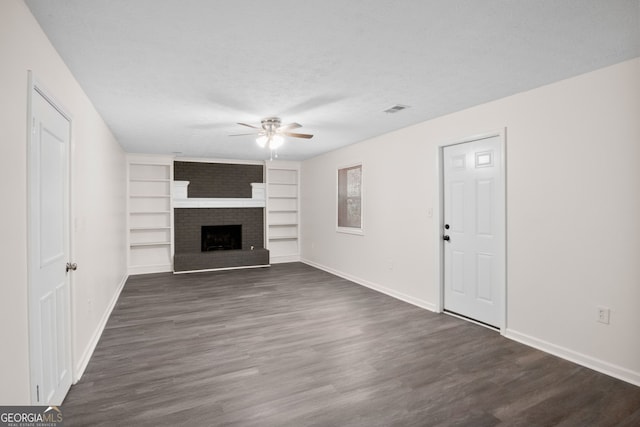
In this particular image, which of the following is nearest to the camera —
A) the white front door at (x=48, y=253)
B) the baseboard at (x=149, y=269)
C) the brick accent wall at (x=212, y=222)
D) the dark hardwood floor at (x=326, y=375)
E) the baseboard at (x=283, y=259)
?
the white front door at (x=48, y=253)

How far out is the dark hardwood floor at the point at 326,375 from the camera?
85.5 inches

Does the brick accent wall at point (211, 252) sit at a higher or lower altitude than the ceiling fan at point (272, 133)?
lower

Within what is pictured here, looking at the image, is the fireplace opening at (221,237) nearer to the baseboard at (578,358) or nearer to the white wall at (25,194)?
the white wall at (25,194)

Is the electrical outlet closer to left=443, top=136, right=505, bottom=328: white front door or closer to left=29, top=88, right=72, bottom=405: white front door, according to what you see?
left=443, top=136, right=505, bottom=328: white front door

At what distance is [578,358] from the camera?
287 centimetres

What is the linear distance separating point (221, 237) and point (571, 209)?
21.5 feet

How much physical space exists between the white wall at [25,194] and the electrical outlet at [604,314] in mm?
3871

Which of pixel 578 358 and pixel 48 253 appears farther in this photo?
pixel 578 358

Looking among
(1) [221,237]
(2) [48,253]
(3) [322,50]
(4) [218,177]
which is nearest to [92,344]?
(2) [48,253]

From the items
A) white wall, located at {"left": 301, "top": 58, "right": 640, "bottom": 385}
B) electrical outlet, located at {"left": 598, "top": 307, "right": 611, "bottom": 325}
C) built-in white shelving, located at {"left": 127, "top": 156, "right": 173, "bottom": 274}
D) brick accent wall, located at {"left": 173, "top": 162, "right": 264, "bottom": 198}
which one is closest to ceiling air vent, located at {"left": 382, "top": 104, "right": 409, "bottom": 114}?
white wall, located at {"left": 301, "top": 58, "right": 640, "bottom": 385}

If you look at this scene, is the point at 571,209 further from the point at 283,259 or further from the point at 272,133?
the point at 283,259

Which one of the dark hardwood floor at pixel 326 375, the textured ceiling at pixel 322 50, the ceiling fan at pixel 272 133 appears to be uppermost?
the textured ceiling at pixel 322 50

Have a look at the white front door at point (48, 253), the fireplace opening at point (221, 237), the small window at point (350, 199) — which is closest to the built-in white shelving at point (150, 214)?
the fireplace opening at point (221, 237)

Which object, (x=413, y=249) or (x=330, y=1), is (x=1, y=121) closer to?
(x=330, y=1)
